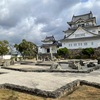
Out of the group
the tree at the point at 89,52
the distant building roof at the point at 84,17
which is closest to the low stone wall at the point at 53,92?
the tree at the point at 89,52

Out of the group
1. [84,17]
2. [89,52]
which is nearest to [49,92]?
[89,52]

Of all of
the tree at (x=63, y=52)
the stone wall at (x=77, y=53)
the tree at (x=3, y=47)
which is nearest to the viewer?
the stone wall at (x=77, y=53)

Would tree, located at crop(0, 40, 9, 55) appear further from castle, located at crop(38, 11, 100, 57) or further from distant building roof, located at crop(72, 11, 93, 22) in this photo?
distant building roof, located at crop(72, 11, 93, 22)

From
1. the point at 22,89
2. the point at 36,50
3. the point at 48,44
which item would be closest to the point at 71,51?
the point at 48,44

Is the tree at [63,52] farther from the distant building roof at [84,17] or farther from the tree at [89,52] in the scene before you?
the distant building roof at [84,17]

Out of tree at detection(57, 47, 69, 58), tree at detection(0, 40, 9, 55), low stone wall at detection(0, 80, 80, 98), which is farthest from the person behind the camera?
tree at detection(0, 40, 9, 55)

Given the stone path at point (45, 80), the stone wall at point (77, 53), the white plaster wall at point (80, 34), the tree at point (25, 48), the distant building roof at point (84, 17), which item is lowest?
the stone path at point (45, 80)

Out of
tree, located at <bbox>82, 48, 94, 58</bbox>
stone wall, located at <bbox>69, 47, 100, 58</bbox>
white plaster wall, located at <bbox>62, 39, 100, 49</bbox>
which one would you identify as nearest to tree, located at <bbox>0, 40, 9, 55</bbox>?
white plaster wall, located at <bbox>62, 39, 100, 49</bbox>

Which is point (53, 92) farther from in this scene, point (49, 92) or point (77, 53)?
point (77, 53)

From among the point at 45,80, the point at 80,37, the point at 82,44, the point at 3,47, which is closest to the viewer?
the point at 45,80

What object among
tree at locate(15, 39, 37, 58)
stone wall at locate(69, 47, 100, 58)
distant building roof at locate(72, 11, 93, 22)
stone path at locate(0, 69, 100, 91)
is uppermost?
distant building roof at locate(72, 11, 93, 22)

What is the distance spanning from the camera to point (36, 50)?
61531mm

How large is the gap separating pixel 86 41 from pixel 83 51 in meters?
6.21

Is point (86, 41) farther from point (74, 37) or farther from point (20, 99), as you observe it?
point (20, 99)
